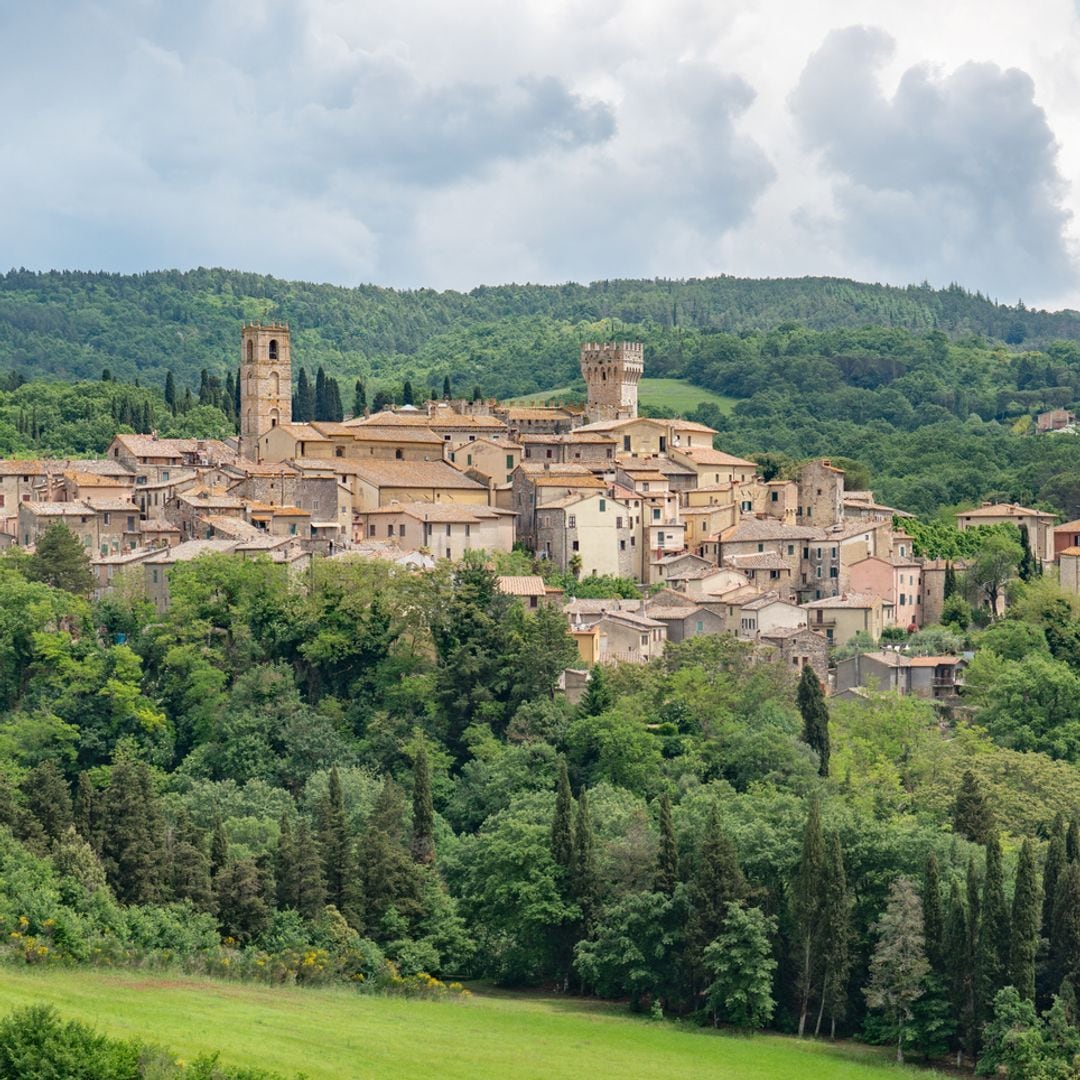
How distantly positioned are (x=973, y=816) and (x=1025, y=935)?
349 inches

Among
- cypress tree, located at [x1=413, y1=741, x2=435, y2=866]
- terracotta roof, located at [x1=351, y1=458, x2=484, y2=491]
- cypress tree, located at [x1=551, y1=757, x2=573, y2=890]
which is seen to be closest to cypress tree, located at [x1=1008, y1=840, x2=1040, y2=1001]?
cypress tree, located at [x1=551, y1=757, x2=573, y2=890]

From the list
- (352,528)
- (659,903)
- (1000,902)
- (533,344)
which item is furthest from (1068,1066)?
(533,344)

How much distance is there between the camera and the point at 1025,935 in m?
51.7

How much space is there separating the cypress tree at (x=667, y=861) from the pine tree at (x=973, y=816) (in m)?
7.88

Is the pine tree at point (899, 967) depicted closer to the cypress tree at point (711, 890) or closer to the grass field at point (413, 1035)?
the grass field at point (413, 1035)

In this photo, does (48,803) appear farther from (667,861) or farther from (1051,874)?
(1051,874)

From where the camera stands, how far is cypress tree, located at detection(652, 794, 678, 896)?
5578 centimetres

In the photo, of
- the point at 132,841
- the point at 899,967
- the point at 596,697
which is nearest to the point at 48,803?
the point at 132,841

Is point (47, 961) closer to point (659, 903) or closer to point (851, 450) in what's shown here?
point (659, 903)

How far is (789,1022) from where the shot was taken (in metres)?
53.8

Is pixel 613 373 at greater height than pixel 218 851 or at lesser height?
greater

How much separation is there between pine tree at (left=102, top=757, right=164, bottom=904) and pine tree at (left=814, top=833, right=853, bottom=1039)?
14.9 meters

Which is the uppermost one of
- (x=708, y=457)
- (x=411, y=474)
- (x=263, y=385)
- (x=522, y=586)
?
(x=263, y=385)

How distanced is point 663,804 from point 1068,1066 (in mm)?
12822
